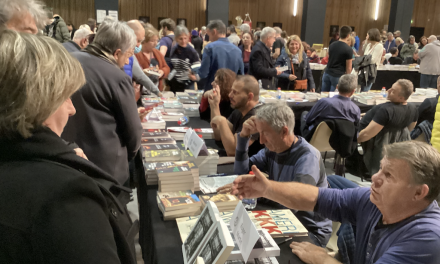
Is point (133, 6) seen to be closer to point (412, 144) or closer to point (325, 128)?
point (325, 128)

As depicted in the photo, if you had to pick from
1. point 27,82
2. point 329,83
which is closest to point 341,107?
point 329,83

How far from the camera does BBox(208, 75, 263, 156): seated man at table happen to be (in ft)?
9.14

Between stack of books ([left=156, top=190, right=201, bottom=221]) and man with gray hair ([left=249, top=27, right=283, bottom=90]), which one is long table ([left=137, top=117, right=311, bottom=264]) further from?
man with gray hair ([left=249, top=27, right=283, bottom=90])

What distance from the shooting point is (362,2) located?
1684cm

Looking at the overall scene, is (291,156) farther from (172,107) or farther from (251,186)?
(172,107)

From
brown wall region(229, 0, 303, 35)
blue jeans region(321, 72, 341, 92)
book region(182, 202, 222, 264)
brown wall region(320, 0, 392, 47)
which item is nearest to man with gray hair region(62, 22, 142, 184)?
book region(182, 202, 222, 264)

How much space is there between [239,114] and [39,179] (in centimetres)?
240

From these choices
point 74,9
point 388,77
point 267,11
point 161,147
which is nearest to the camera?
point 161,147

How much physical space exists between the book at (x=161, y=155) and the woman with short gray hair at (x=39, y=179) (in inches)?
54.8

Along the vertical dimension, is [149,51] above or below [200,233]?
above

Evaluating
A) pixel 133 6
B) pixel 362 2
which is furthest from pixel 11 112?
pixel 362 2

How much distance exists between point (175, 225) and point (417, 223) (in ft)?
3.35

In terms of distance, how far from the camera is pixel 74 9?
13273mm

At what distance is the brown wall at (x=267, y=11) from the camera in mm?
15727
